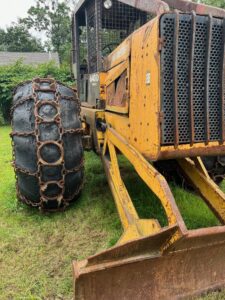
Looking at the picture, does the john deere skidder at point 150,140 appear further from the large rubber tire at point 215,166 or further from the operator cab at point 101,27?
the large rubber tire at point 215,166

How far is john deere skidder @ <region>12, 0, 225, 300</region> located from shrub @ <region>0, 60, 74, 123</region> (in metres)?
10.5

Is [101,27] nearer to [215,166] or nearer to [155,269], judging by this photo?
[215,166]

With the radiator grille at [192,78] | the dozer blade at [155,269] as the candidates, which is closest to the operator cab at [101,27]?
the radiator grille at [192,78]

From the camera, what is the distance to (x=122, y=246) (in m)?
1.97

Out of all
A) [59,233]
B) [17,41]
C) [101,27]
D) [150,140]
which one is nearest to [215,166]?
[150,140]

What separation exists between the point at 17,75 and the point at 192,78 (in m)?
13.0

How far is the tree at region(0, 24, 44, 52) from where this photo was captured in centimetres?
4103

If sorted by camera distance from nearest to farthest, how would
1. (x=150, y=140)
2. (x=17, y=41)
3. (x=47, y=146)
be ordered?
1. (x=150, y=140)
2. (x=47, y=146)
3. (x=17, y=41)

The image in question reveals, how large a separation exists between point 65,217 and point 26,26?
43.6 meters

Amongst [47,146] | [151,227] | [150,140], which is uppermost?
[150,140]

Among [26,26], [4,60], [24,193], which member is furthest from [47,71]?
[26,26]

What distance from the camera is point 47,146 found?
3201mm

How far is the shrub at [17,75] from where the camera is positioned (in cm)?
1368

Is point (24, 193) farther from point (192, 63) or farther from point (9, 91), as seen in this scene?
point (9, 91)
